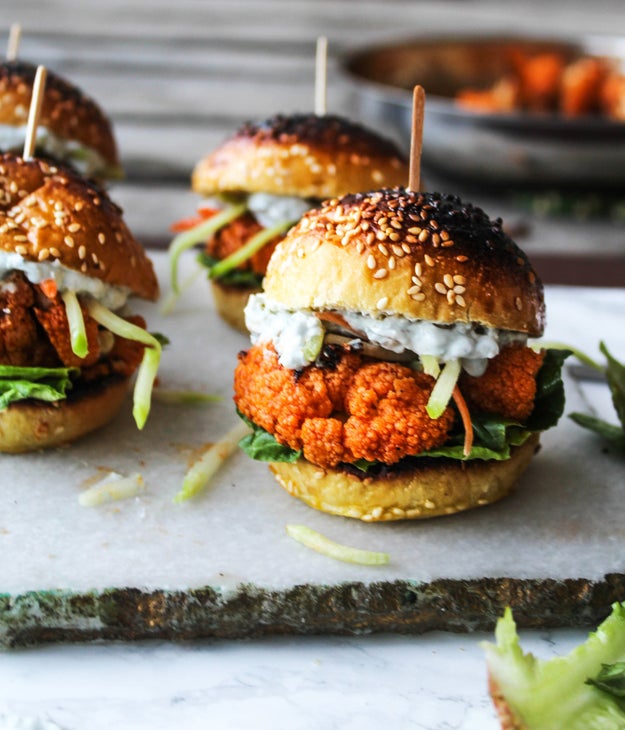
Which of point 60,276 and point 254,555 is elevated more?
point 60,276

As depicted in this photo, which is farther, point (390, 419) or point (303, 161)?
point (303, 161)

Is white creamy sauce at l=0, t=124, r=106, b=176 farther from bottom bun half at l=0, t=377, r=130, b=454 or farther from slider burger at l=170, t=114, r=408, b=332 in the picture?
bottom bun half at l=0, t=377, r=130, b=454

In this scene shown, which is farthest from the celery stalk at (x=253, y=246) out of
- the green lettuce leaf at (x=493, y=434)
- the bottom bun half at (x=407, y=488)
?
the bottom bun half at (x=407, y=488)

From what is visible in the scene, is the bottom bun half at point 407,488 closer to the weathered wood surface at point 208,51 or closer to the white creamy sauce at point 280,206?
the white creamy sauce at point 280,206

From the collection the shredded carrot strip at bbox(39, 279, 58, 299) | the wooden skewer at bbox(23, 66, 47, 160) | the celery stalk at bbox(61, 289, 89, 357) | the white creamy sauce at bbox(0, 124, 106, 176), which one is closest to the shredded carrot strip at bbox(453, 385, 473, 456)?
the celery stalk at bbox(61, 289, 89, 357)

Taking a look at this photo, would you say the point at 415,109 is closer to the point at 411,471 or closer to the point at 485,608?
the point at 411,471

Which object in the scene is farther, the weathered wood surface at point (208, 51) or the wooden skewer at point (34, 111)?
the weathered wood surface at point (208, 51)

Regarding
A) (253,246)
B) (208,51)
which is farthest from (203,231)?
(208,51)

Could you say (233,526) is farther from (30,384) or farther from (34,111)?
(34,111)
